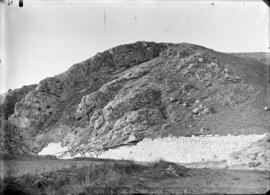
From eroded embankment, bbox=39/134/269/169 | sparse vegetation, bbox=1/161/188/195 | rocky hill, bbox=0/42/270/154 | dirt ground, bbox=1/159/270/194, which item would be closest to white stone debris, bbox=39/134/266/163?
eroded embankment, bbox=39/134/269/169

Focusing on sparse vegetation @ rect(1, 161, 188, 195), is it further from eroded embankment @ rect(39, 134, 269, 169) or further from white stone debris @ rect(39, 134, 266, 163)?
white stone debris @ rect(39, 134, 266, 163)

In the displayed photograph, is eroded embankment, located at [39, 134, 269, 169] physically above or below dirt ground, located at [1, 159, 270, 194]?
below

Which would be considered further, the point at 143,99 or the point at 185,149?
the point at 143,99

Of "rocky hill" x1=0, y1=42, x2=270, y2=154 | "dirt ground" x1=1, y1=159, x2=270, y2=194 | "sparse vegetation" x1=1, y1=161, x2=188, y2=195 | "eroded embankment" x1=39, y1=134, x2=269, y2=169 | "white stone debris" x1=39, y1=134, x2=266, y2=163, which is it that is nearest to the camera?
"sparse vegetation" x1=1, y1=161, x2=188, y2=195

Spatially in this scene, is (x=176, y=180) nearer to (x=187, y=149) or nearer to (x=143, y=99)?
(x=187, y=149)

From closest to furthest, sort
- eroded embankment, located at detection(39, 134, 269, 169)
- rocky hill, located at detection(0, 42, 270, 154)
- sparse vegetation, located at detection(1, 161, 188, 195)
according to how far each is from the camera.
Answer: sparse vegetation, located at detection(1, 161, 188, 195), eroded embankment, located at detection(39, 134, 269, 169), rocky hill, located at detection(0, 42, 270, 154)

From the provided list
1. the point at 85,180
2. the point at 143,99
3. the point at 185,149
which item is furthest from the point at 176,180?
the point at 143,99
